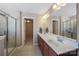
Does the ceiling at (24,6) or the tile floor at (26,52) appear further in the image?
the tile floor at (26,52)

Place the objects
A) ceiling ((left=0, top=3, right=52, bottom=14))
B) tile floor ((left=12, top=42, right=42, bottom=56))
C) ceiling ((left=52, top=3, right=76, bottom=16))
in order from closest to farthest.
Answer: ceiling ((left=52, top=3, right=76, bottom=16)) → ceiling ((left=0, top=3, right=52, bottom=14)) → tile floor ((left=12, top=42, right=42, bottom=56))

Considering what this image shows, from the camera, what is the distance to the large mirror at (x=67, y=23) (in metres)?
2.33

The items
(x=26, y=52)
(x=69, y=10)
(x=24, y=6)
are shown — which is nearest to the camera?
(x=69, y=10)

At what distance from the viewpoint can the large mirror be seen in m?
2.33

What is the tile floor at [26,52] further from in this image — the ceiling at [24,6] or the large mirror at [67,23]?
the ceiling at [24,6]

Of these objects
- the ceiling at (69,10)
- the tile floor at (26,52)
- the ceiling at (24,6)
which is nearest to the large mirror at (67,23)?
the ceiling at (69,10)

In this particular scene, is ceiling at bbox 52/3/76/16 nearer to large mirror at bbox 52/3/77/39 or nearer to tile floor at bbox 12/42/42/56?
large mirror at bbox 52/3/77/39

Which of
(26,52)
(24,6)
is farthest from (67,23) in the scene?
(24,6)

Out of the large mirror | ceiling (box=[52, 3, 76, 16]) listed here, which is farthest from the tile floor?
ceiling (box=[52, 3, 76, 16])

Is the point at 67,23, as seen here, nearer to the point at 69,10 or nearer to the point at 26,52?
the point at 69,10

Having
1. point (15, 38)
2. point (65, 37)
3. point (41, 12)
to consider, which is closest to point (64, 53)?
point (65, 37)

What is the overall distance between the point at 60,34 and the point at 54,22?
13.8 inches

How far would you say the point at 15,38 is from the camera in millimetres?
5469

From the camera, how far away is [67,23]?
257 cm
